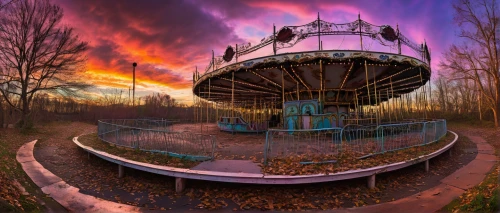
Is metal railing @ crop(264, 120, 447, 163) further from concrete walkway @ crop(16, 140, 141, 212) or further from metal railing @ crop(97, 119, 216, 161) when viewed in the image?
concrete walkway @ crop(16, 140, 141, 212)

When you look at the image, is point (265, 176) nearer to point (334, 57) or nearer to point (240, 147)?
Answer: point (240, 147)

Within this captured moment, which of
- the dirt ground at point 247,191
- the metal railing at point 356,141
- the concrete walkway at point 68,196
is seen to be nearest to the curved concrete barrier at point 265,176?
the dirt ground at point 247,191

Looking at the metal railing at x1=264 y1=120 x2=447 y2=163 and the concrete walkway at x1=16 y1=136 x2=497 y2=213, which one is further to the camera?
the metal railing at x1=264 y1=120 x2=447 y2=163

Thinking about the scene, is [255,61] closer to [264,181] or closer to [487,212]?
[264,181]

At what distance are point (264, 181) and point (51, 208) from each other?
4.71 m

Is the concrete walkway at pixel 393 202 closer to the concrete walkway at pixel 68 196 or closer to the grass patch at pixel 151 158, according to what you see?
the concrete walkway at pixel 68 196

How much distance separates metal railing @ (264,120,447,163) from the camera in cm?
776

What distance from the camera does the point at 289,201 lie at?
5.73m

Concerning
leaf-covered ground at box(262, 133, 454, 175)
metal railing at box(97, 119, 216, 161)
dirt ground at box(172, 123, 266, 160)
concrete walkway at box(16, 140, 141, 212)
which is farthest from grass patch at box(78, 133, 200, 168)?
leaf-covered ground at box(262, 133, 454, 175)

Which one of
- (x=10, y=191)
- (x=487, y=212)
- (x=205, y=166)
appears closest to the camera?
(x=487, y=212)

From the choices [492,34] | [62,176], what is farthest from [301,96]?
[492,34]

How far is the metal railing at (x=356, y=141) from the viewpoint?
7.76 m

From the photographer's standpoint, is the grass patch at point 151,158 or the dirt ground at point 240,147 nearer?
the grass patch at point 151,158

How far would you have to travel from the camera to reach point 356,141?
847 centimetres
